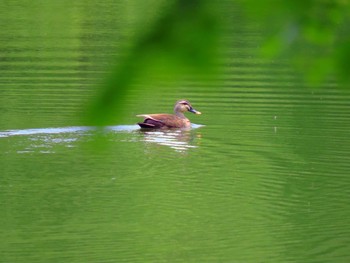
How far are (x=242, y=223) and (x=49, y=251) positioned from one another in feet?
6.43

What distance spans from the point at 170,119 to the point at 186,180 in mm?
3142

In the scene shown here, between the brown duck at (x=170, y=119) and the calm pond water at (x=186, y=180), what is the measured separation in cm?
12

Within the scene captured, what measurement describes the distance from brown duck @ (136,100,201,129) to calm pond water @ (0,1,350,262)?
122 millimetres

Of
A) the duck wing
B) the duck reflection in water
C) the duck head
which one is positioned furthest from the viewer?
the duck head

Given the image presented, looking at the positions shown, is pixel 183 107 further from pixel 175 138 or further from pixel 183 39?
pixel 183 39

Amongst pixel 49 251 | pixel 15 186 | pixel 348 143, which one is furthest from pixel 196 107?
pixel 49 251

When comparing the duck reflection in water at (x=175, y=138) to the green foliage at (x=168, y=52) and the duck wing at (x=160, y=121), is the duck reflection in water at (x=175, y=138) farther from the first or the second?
the green foliage at (x=168, y=52)

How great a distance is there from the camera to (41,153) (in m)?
13.3

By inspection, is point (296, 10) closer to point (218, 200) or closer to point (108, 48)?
point (218, 200)

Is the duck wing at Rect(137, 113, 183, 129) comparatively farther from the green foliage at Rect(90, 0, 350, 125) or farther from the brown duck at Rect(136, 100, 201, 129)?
the green foliage at Rect(90, 0, 350, 125)

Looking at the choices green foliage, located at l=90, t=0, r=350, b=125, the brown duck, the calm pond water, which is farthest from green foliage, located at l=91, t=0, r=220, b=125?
the brown duck

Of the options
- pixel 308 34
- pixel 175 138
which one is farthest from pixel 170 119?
pixel 308 34

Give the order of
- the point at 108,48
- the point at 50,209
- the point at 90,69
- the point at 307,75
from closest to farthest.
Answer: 1. the point at 307,75
2. the point at 50,209
3. the point at 90,69
4. the point at 108,48

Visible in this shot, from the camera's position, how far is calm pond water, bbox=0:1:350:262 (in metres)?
9.48
